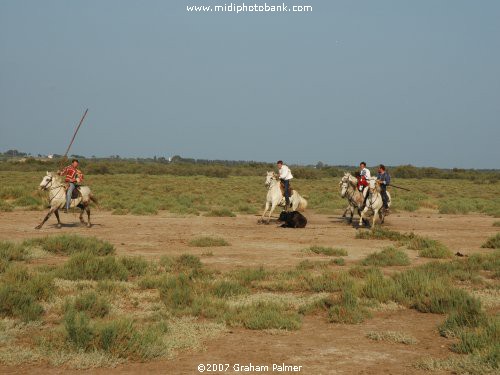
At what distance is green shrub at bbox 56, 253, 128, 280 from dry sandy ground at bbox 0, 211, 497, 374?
8.44 ft

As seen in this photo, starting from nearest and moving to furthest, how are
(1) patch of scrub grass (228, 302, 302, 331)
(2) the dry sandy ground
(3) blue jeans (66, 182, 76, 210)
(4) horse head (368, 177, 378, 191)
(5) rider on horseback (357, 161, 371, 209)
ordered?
1. (2) the dry sandy ground
2. (1) patch of scrub grass (228, 302, 302, 331)
3. (3) blue jeans (66, 182, 76, 210)
4. (4) horse head (368, 177, 378, 191)
5. (5) rider on horseback (357, 161, 371, 209)

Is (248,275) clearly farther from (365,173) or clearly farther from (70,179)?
(365,173)

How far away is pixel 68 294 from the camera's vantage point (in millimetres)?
10586

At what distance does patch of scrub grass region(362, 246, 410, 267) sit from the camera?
48.2 ft

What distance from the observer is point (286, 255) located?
16219 mm

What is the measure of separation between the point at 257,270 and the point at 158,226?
427 inches

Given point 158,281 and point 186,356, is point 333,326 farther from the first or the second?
point 158,281

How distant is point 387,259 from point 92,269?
6.96 meters

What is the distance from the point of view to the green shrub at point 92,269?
1216cm

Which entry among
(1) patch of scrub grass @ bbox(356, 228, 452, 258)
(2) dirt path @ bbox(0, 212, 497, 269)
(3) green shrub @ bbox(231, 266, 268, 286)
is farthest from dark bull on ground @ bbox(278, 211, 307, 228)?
(3) green shrub @ bbox(231, 266, 268, 286)

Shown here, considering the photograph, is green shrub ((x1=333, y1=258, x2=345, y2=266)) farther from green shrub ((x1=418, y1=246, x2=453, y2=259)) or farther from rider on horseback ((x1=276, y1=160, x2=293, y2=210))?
rider on horseback ((x1=276, y1=160, x2=293, y2=210))

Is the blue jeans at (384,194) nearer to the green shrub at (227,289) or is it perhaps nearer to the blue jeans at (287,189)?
the blue jeans at (287,189)

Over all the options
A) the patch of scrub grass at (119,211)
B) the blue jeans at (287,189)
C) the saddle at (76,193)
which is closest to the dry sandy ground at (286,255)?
the patch of scrub grass at (119,211)

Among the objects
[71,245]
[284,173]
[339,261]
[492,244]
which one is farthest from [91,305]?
[284,173]
